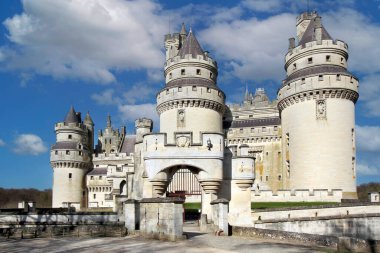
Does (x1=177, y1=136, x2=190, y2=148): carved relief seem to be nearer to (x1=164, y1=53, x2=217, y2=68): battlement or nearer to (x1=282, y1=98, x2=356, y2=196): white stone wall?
(x1=282, y1=98, x2=356, y2=196): white stone wall

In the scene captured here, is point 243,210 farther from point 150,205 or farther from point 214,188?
point 150,205

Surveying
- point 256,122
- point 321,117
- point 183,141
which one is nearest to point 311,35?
point 321,117

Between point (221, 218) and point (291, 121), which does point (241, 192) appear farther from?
point (291, 121)

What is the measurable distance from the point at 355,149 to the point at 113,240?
→ 30.0 m

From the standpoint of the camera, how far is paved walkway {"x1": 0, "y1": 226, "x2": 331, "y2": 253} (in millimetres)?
12312

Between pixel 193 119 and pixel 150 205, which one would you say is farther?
pixel 193 119

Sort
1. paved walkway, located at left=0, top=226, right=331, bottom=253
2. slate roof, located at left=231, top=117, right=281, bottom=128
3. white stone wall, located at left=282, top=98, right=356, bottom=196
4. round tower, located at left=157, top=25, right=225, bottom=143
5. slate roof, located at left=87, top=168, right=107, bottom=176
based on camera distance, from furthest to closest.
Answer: slate roof, located at left=87, top=168, right=107, bottom=176, slate roof, located at left=231, top=117, right=281, bottom=128, round tower, located at left=157, top=25, right=225, bottom=143, white stone wall, located at left=282, top=98, right=356, bottom=196, paved walkway, located at left=0, top=226, right=331, bottom=253

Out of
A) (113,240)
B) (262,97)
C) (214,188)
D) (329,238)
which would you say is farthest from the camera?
(262,97)

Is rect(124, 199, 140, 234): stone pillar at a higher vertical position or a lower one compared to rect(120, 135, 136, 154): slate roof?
lower

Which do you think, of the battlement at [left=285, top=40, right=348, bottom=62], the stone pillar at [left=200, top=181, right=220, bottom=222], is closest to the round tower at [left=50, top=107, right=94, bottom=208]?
the battlement at [left=285, top=40, right=348, bottom=62]

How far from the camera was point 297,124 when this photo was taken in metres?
38.9

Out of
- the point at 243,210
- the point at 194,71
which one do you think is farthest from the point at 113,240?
the point at 194,71

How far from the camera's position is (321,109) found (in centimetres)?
3759

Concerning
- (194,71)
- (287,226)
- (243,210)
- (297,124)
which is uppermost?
(194,71)
